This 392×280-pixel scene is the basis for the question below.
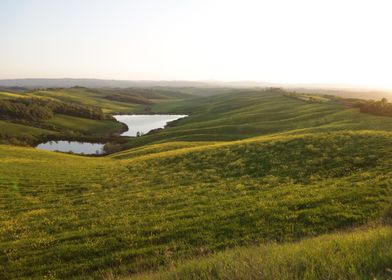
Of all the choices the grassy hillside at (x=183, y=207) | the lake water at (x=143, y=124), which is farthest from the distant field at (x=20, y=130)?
the grassy hillside at (x=183, y=207)

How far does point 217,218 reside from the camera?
15898mm

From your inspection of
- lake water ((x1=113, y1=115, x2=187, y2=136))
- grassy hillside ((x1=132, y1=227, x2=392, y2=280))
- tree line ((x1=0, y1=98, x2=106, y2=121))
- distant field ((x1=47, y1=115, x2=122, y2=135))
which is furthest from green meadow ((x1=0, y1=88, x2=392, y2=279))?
tree line ((x1=0, y1=98, x2=106, y2=121))

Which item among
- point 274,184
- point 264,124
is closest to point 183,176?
point 274,184

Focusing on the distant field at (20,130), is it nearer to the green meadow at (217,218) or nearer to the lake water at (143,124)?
the lake water at (143,124)

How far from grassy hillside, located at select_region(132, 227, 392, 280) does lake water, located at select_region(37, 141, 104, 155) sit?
3443 inches

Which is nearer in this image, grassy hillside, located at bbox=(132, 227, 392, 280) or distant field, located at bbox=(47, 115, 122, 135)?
grassy hillside, located at bbox=(132, 227, 392, 280)

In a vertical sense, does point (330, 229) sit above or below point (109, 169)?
above

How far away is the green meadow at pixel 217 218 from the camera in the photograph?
880 centimetres

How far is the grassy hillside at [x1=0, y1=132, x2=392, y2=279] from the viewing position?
13.1m

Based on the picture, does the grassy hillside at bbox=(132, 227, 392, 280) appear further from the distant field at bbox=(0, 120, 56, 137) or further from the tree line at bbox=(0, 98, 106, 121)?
the tree line at bbox=(0, 98, 106, 121)

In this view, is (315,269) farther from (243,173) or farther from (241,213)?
(243,173)

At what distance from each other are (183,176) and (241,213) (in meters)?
14.0

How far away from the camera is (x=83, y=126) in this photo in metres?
135

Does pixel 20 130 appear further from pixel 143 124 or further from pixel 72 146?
pixel 143 124
